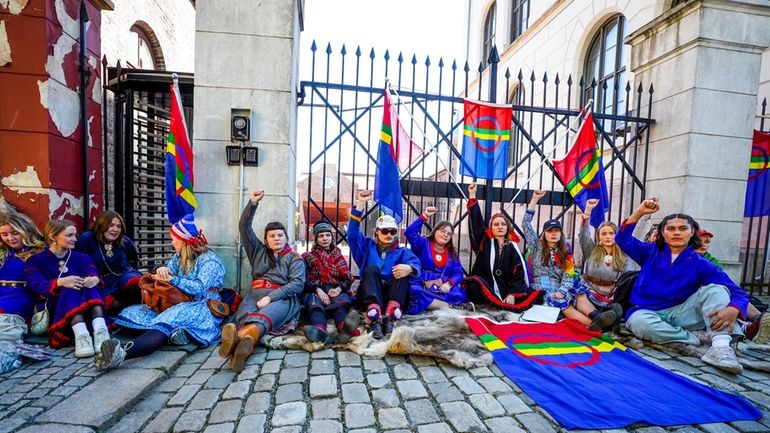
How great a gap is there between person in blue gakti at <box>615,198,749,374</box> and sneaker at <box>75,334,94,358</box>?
524 centimetres

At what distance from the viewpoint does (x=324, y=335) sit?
3271 millimetres

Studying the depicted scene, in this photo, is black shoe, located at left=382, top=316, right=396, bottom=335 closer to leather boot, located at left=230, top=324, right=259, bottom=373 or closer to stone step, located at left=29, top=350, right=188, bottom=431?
leather boot, located at left=230, top=324, right=259, bottom=373

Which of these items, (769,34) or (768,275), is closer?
(769,34)

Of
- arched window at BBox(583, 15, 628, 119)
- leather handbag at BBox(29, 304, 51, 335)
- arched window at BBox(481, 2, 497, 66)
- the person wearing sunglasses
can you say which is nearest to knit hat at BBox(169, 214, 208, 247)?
leather handbag at BBox(29, 304, 51, 335)

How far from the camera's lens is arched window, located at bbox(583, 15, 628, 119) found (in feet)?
27.3

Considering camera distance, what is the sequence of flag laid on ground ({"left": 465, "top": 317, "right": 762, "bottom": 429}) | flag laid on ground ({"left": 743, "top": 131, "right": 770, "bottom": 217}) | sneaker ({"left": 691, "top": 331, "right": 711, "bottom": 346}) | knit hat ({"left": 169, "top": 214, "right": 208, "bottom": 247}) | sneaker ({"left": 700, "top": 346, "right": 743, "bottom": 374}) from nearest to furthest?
flag laid on ground ({"left": 465, "top": 317, "right": 762, "bottom": 429}) < sneaker ({"left": 700, "top": 346, "right": 743, "bottom": 374}) < sneaker ({"left": 691, "top": 331, "right": 711, "bottom": 346}) < knit hat ({"left": 169, "top": 214, "right": 208, "bottom": 247}) < flag laid on ground ({"left": 743, "top": 131, "right": 770, "bottom": 217})

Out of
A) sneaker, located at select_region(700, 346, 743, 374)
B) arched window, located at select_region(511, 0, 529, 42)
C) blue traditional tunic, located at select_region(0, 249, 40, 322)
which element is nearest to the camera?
sneaker, located at select_region(700, 346, 743, 374)

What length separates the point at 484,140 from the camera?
17.0 ft

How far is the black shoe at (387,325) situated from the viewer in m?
3.60

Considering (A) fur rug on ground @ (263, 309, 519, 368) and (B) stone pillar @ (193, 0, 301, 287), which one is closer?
(A) fur rug on ground @ (263, 309, 519, 368)

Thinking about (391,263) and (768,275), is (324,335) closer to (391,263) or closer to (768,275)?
(391,263)

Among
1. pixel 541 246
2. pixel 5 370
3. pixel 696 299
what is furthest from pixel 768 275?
pixel 5 370

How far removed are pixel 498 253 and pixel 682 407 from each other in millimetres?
2519

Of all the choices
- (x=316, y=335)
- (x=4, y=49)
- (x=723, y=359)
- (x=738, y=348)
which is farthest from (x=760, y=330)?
(x=4, y=49)
